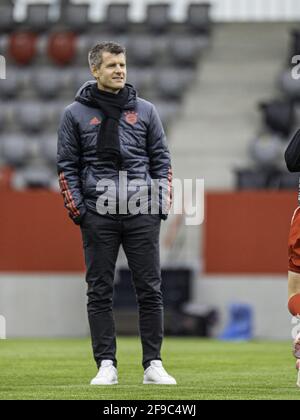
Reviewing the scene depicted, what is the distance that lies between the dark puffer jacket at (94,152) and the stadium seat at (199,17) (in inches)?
698

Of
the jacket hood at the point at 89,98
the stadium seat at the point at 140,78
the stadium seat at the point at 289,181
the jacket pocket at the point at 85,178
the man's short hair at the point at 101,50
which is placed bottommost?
the stadium seat at the point at 289,181

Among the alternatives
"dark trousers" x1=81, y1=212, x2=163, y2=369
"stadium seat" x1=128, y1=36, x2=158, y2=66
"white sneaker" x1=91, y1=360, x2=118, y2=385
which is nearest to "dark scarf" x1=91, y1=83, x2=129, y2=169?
"dark trousers" x1=81, y1=212, x2=163, y2=369

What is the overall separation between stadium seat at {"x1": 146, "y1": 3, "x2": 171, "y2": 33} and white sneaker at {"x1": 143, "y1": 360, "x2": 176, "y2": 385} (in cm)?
1806

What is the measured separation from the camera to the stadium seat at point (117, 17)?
82.6 ft

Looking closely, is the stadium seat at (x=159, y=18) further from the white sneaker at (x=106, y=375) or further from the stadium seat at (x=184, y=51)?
the white sneaker at (x=106, y=375)

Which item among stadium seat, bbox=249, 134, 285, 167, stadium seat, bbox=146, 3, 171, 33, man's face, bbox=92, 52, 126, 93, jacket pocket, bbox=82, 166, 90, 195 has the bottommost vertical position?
stadium seat, bbox=249, 134, 285, 167

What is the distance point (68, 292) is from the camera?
18047 mm

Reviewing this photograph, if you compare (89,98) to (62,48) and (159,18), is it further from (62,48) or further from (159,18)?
(159,18)

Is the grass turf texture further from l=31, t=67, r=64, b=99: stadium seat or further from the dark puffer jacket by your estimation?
l=31, t=67, r=64, b=99: stadium seat

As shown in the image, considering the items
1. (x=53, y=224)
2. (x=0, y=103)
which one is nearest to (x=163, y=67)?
(x=0, y=103)

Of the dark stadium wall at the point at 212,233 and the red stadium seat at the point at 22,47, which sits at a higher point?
the red stadium seat at the point at 22,47

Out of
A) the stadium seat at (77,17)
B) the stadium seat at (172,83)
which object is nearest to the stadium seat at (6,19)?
the stadium seat at (77,17)

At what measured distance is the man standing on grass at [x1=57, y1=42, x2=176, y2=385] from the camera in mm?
7473
